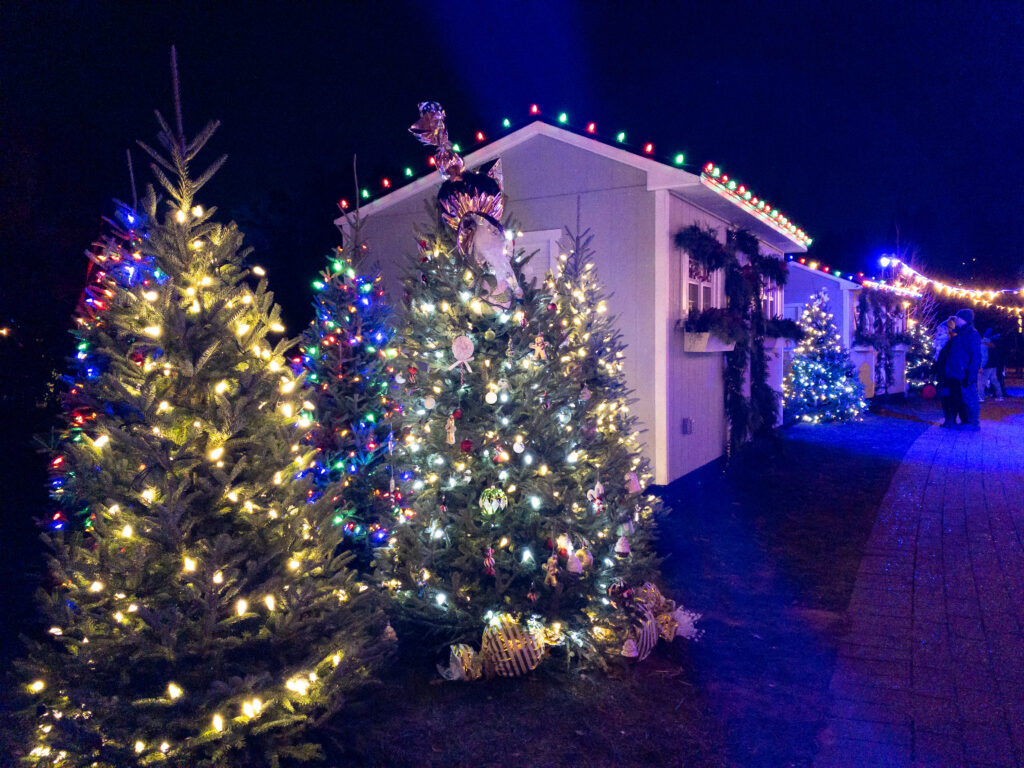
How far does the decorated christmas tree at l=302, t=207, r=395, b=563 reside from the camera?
6.07 meters

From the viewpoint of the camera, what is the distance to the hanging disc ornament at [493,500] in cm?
384

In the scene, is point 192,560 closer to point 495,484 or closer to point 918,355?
point 495,484

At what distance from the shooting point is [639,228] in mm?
8547

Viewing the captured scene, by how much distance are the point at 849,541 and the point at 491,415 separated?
14.4 ft

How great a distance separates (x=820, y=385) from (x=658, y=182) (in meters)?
8.66

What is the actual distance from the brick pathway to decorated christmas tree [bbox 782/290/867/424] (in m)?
6.81

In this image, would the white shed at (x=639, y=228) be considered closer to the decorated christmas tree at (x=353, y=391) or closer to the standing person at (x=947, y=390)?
the decorated christmas tree at (x=353, y=391)

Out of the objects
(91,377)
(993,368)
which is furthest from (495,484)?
(993,368)

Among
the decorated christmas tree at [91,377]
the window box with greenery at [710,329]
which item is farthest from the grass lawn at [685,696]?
the window box with greenery at [710,329]

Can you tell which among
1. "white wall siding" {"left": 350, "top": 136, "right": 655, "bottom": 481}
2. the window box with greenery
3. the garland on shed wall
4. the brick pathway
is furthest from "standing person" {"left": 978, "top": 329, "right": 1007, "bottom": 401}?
"white wall siding" {"left": 350, "top": 136, "right": 655, "bottom": 481}

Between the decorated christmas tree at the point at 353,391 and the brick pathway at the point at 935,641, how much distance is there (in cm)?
387

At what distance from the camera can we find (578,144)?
8789 millimetres

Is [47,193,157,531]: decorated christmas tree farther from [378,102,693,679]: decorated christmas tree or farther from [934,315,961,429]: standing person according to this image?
[934,315,961,429]: standing person

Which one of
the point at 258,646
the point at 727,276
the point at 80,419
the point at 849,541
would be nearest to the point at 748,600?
the point at 849,541
